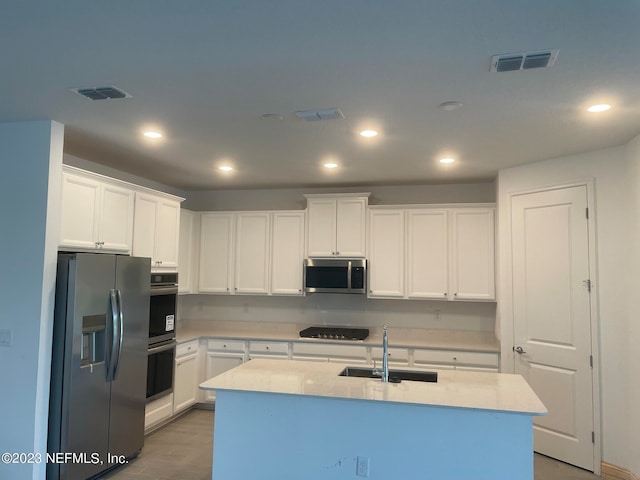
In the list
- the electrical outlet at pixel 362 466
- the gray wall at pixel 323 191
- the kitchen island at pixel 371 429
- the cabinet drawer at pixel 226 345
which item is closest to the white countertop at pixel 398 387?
the kitchen island at pixel 371 429

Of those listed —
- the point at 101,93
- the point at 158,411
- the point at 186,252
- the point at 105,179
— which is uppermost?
the point at 101,93

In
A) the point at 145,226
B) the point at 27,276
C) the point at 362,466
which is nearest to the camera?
the point at 362,466

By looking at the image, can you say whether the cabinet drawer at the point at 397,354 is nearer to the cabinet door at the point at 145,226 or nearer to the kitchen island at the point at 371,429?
the kitchen island at the point at 371,429

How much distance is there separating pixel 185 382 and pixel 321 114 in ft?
11.2

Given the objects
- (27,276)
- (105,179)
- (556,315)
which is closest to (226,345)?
(105,179)

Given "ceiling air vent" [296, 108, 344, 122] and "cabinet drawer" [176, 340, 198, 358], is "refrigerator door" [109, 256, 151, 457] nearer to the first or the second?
"cabinet drawer" [176, 340, 198, 358]

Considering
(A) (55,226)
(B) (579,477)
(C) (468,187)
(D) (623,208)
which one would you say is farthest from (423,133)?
(B) (579,477)

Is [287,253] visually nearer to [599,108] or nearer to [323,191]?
[323,191]

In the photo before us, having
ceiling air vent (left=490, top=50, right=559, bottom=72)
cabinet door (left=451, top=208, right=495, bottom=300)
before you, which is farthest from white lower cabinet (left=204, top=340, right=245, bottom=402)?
ceiling air vent (left=490, top=50, right=559, bottom=72)

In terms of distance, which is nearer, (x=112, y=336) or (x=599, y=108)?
(x=599, y=108)

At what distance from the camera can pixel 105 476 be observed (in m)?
3.57

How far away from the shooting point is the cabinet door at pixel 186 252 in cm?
545

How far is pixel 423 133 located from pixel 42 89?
2.52 m

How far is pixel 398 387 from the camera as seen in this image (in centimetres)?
291
